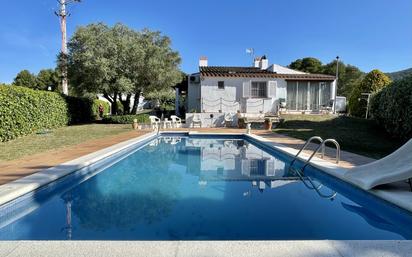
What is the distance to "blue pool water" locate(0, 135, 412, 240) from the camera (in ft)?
13.5

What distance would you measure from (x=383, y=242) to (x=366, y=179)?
2567mm

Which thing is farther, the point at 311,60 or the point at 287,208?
the point at 311,60

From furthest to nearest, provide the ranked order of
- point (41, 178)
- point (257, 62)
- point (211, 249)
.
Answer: point (257, 62) → point (41, 178) → point (211, 249)

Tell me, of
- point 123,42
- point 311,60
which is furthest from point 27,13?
point 311,60

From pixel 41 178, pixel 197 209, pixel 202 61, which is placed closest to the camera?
pixel 197 209

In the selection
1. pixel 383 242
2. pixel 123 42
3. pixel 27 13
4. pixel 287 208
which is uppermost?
pixel 27 13

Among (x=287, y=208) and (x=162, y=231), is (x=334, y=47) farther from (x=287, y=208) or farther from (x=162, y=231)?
(x=162, y=231)

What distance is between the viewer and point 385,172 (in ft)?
17.1

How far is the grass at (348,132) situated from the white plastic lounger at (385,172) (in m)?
3.09

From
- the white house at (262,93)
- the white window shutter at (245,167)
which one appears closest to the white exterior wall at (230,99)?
the white house at (262,93)

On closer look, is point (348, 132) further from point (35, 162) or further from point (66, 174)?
point (35, 162)

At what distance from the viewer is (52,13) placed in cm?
2477

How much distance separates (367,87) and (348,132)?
8026 millimetres

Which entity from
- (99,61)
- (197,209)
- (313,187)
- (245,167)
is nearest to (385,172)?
(313,187)
